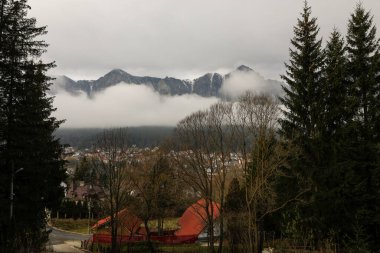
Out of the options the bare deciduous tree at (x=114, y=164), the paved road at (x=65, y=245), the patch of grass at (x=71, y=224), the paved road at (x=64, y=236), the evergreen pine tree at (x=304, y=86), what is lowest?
the patch of grass at (x=71, y=224)

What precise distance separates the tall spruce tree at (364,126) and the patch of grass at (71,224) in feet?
178

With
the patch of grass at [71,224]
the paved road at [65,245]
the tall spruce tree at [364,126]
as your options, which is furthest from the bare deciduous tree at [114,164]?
the patch of grass at [71,224]

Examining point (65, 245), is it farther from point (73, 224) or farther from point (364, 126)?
point (364, 126)

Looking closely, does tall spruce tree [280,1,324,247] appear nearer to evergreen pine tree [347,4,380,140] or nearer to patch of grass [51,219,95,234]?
evergreen pine tree [347,4,380,140]

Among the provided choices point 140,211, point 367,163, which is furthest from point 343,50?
point 140,211

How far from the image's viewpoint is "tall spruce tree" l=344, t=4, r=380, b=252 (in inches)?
1053

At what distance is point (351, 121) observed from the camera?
28.8 metres

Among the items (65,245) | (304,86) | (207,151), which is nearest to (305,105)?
(304,86)

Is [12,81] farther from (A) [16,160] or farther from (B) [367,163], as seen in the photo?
(B) [367,163]

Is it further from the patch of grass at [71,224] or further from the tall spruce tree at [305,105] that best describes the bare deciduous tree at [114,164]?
the patch of grass at [71,224]

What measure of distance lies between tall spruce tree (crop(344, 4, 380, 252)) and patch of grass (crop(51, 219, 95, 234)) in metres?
54.2

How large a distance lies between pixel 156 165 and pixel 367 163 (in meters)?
21.7

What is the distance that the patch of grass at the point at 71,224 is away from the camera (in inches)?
2813

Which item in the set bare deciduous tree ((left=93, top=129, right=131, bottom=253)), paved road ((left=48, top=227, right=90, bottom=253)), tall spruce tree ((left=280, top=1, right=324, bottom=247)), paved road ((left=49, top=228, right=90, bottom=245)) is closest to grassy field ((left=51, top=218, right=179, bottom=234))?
paved road ((left=49, top=228, right=90, bottom=245))
